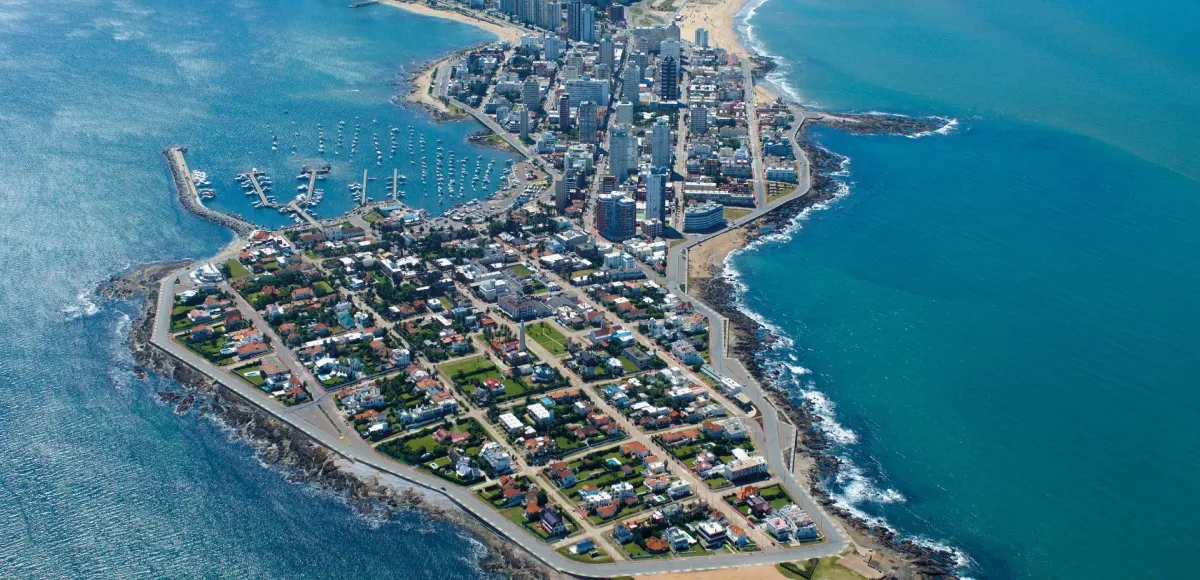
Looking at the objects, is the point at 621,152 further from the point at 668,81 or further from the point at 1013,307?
the point at 1013,307

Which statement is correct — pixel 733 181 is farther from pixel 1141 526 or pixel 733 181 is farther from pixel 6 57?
pixel 6 57

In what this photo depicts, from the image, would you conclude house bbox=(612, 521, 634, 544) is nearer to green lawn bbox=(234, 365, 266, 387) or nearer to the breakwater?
green lawn bbox=(234, 365, 266, 387)

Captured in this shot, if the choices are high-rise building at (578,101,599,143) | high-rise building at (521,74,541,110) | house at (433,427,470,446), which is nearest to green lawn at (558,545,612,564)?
house at (433,427,470,446)

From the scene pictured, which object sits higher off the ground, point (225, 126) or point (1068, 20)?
point (1068, 20)

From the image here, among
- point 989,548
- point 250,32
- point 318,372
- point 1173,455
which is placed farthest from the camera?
point 250,32

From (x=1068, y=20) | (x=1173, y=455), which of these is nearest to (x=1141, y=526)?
(x=1173, y=455)

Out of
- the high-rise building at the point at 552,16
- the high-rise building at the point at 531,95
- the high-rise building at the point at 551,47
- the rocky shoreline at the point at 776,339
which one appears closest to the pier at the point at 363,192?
the high-rise building at the point at 531,95

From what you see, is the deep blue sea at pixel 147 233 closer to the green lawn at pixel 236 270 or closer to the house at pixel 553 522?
the house at pixel 553 522
